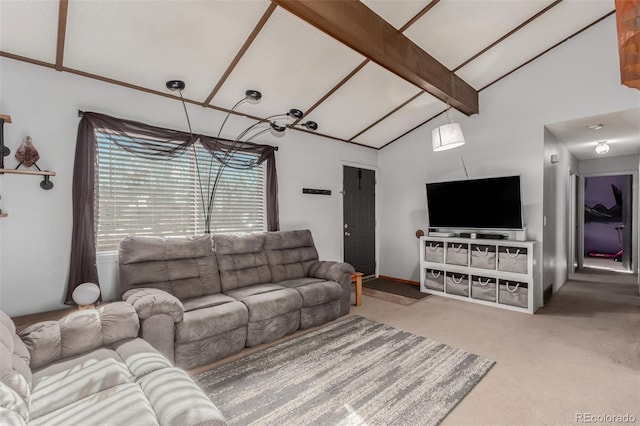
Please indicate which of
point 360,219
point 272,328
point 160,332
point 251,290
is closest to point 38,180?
point 160,332

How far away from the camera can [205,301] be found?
270 centimetres

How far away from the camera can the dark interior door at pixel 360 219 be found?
16.9 ft

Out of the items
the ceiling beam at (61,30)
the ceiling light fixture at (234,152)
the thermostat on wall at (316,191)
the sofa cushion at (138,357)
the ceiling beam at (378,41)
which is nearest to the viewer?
the sofa cushion at (138,357)

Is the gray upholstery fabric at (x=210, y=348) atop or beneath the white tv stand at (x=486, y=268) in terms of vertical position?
beneath

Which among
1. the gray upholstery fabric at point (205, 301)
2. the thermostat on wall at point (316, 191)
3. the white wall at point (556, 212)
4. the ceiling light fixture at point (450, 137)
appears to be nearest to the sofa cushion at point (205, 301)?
the gray upholstery fabric at point (205, 301)

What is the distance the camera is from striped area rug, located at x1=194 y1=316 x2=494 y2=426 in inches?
73.1

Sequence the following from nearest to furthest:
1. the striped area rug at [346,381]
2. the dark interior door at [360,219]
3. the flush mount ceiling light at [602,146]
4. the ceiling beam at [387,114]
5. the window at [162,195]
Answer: the striped area rug at [346,381] < the window at [162,195] < the ceiling beam at [387,114] < the flush mount ceiling light at [602,146] < the dark interior door at [360,219]

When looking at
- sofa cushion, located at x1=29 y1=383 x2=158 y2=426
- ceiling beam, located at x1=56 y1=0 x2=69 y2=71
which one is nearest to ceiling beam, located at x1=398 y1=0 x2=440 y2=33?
ceiling beam, located at x1=56 y1=0 x2=69 y2=71

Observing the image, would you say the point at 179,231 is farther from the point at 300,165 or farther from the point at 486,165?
the point at 486,165

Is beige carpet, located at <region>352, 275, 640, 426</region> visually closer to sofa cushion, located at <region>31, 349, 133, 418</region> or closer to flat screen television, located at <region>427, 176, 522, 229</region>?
flat screen television, located at <region>427, 176, 522, 229</region>

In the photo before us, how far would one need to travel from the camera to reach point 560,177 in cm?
488

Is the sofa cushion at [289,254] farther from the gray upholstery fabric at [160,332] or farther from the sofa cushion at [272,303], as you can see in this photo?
the gray upholstery fabric at [160,332]

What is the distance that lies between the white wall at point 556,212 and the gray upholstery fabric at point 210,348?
12.9ft

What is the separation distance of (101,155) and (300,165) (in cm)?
238
